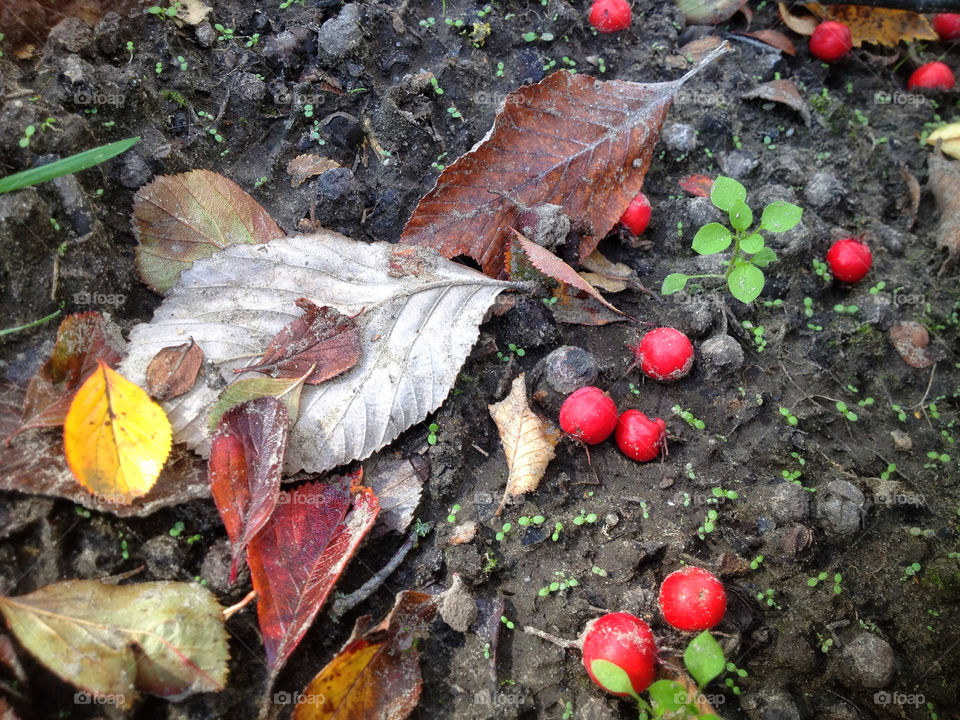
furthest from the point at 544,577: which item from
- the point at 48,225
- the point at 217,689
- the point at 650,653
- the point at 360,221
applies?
the point at 48,225

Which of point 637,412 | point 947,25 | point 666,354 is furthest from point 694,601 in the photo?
point 947,25

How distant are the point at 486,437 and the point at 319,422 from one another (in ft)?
2.03

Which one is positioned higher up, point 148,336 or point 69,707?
point 148,336

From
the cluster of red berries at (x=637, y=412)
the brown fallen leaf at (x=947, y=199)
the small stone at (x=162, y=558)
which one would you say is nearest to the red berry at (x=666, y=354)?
the cluster of red berries at (x=637, y=412)

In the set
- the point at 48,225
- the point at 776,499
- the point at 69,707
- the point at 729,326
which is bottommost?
the point at 776,499

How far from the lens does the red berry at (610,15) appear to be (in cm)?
346

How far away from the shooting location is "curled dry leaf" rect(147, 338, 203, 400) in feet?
7.77

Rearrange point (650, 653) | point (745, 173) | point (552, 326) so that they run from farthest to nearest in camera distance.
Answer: point (745, 173) → point (552, 326) → point (650, 653)

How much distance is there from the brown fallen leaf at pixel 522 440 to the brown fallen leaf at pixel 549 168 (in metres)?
0.55

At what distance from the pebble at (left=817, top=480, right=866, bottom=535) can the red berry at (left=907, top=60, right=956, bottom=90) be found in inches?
98.8

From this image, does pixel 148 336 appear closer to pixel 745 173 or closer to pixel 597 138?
pixel 597 138

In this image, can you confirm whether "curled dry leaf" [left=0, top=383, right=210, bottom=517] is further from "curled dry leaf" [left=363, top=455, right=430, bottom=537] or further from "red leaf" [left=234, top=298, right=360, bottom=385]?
"curled dry leaf" [left=363, top=455, right=430, bottom=537]

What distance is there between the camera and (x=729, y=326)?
2977 millimetres

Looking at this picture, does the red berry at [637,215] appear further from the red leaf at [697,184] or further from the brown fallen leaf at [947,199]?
the brown fallen leaf at [947,199]
